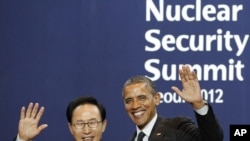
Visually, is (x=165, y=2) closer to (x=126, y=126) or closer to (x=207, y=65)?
(x=207, y=65)

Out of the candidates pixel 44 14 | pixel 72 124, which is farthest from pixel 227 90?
pixel 72 124

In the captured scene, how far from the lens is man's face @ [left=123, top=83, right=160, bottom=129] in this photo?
3.39m

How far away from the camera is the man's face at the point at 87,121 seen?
281 centimetres

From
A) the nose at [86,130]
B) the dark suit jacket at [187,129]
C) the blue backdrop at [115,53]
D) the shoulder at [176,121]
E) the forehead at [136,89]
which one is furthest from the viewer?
the blue backdrop at [115,53]

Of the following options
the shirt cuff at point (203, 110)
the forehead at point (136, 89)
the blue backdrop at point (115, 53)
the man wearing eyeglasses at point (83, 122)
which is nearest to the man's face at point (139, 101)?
the forehead at point (136, 89)

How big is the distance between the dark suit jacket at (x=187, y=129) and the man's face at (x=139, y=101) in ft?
0.26

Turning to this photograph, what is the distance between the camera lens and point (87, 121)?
9.27 ft

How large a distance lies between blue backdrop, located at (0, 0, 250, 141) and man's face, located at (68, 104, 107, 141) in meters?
1.68

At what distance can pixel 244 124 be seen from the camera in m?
4.40

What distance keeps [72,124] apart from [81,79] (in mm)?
1780

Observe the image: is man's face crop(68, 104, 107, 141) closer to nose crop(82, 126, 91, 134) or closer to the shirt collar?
nose crop(82, 126, 91, 134)

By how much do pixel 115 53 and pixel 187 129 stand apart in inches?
58.2

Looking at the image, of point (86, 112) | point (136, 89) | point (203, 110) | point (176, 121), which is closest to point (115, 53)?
point (136, 89)

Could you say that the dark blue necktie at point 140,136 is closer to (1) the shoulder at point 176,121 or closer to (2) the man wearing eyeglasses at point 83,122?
(1) the shoulder at point 176,121
